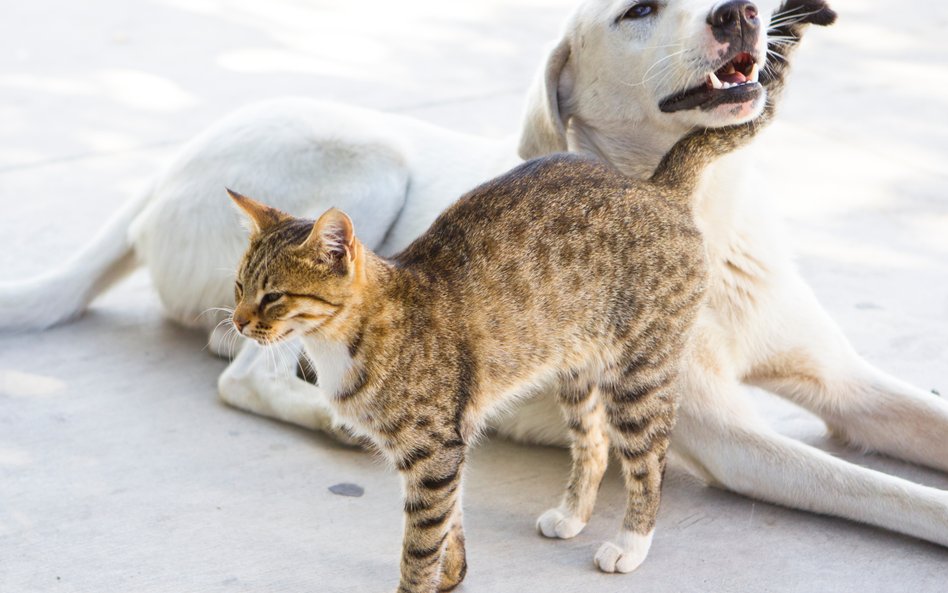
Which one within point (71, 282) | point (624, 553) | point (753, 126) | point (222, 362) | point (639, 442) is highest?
point (753, 126)

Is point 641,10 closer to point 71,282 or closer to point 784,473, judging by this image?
point 784,473

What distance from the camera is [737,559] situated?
118 inches

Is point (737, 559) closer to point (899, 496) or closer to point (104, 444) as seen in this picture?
point (899, 496)

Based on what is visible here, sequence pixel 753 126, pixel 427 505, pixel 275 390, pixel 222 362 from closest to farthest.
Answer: pixel 427 505 < pixel 753 126 < pixel 275 390 < pixel 222 362

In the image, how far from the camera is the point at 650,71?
3102 mm

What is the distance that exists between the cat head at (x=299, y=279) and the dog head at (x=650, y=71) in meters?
0.94

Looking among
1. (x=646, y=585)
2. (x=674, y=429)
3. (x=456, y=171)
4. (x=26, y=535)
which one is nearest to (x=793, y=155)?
(x=456, y=171)

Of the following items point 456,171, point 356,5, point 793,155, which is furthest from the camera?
point 356,5

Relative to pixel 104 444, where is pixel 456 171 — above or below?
above

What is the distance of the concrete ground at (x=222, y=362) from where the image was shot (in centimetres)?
299

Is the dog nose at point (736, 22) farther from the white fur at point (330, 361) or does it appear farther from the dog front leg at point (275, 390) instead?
the dog front leg at point (275, 390)

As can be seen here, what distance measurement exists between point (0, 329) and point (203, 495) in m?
1.18

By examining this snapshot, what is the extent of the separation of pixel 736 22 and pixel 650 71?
266 mm

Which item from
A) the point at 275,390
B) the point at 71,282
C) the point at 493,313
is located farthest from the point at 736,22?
Answer: the point at 71,282
